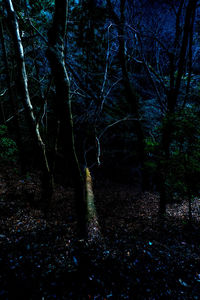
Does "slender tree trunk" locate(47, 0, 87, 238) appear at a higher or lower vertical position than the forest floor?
higher

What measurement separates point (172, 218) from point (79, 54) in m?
9.07

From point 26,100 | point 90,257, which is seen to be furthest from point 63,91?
point 90,257

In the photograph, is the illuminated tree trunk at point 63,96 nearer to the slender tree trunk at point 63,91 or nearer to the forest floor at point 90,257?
the slender tree trunk at point 63,91

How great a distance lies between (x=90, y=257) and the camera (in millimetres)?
2600

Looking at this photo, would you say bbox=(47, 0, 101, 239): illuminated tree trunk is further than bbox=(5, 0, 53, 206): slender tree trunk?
No

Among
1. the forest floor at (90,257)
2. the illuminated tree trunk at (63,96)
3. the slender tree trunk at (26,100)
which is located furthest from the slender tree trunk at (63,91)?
the slender tree trunk at (26,100)

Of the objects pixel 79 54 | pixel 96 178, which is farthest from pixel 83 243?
pixel 79 54

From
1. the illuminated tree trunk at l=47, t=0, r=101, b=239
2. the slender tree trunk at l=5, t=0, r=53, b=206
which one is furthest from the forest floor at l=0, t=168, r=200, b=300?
the slender tree trunk at l=5, t=0, r=53, b=206

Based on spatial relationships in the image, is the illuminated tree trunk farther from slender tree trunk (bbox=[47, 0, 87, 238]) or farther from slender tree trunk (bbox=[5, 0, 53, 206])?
slender tree trunk (bbox=[5, 0, 53, 206])

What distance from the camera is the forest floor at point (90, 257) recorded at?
211 centimetres

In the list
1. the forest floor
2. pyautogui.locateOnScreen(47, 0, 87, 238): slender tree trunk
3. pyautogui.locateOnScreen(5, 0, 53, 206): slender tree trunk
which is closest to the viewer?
the forest floor

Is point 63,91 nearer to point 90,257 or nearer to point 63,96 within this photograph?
point 63,96

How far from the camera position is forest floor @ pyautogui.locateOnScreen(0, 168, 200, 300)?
211cm

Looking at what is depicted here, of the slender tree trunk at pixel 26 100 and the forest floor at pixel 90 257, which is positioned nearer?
the forest floor at pixel 90 257
